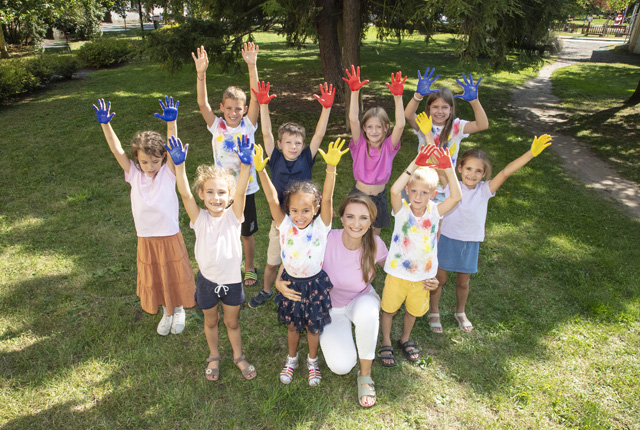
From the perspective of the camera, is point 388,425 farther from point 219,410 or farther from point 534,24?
point 534,24

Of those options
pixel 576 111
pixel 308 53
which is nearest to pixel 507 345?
pixel 576 111

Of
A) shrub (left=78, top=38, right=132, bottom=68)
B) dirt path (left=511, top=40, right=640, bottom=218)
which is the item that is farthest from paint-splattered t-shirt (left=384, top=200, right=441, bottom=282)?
shrub (left=78, top=38, right=132, bottom=68)

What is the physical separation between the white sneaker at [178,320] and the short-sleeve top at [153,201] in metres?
0.82

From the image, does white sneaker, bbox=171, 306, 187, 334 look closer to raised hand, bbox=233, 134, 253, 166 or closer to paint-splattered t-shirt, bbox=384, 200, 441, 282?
raised hand, bbox=233, 134, 253, 166

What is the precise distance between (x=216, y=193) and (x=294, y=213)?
1.79 feet

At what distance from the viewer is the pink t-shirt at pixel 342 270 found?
2.99 metres

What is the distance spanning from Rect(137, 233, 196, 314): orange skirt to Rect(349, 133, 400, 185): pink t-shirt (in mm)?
1685

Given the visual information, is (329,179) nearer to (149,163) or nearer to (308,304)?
(308,304)

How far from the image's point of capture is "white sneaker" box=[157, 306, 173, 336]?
3408 millimetres

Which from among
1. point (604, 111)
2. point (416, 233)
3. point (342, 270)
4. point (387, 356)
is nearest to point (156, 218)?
point (342, 270)

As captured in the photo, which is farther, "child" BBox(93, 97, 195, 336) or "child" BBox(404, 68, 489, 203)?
"child" BBox(404, 68, 489, 203)

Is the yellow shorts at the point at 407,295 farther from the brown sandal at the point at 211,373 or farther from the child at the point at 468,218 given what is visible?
the brown sandal at the point at 211,373

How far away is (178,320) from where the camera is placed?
3.51 meters

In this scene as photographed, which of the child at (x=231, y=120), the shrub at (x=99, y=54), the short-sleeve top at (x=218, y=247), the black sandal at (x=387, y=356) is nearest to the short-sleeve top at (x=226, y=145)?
the child at (x=231, y=120)
